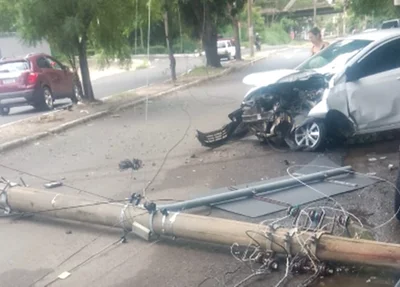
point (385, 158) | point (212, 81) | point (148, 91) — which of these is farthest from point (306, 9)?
point (385, 158)

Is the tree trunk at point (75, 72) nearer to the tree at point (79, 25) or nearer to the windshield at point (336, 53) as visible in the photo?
the tree at point (79, 25)

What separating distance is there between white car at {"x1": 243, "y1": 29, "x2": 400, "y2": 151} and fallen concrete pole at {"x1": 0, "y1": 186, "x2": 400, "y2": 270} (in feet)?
14.5

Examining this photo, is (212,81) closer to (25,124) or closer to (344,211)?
(25,124)

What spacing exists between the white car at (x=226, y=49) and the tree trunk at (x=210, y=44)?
1073 centimetres

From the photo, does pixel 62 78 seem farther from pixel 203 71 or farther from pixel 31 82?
pixel 203 71

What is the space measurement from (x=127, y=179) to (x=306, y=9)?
70.9 metres

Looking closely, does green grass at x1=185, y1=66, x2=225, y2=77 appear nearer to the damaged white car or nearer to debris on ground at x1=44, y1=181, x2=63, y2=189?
the damaged white car

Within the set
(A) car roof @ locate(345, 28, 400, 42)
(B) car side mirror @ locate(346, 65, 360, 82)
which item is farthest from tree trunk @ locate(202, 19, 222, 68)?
(B) car side mirror @ locate(346, 65, 360, 82)

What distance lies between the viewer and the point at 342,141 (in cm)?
1028

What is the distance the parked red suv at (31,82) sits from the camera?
19297 millimetres

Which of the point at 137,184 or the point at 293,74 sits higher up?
the point at 293,74

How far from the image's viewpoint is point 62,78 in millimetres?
20953

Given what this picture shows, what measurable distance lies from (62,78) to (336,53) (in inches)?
481

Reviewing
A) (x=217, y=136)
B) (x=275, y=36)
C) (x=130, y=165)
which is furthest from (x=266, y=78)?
(x=275, y=36)
